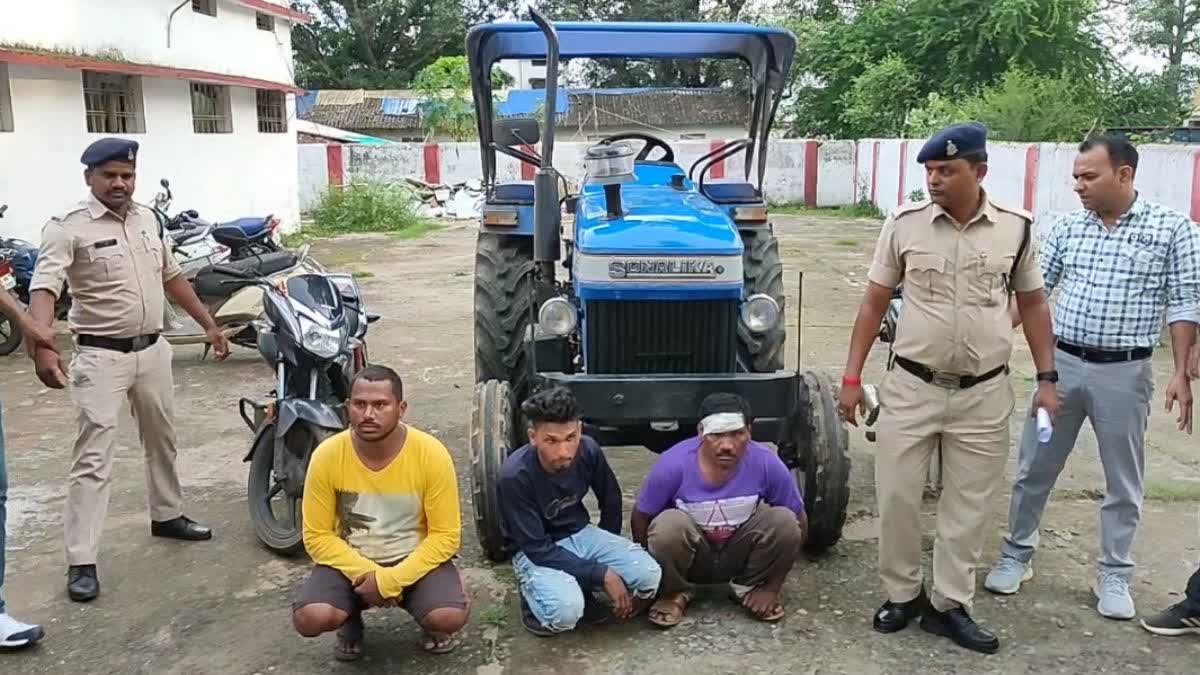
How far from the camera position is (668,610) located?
3.74 metres

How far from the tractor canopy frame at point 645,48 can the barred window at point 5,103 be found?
6633mm

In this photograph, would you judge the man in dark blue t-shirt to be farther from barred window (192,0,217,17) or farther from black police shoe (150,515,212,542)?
barred window (192,0,217,17)

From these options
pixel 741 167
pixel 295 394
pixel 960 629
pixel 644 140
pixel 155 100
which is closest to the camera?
pixel 960 629

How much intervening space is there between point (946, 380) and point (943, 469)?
12.9 inches

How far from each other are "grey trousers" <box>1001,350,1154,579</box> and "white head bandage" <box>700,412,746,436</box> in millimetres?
1140

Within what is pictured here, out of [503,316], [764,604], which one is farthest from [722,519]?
[503,316]

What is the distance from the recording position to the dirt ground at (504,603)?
3502 mm

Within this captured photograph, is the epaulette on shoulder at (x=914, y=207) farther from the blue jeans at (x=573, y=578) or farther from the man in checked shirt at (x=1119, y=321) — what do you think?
the blue jeans at (x=573, y=578)

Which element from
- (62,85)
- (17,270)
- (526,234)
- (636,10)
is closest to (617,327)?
(526,234)

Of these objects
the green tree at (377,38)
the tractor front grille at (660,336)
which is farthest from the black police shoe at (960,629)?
the green tree at (377,38)

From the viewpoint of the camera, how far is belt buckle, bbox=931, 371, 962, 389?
348 centimetres

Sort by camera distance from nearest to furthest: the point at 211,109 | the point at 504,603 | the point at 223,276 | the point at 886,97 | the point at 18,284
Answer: the point at 504,603 → the point at 223,276 → the point at 18,284 → the point at 211,109 → the point at 886,97

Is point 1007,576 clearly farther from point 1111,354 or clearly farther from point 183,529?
point 183,529

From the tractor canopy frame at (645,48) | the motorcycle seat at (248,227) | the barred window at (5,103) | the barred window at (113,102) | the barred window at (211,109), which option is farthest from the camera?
the barred window at (211,109)
